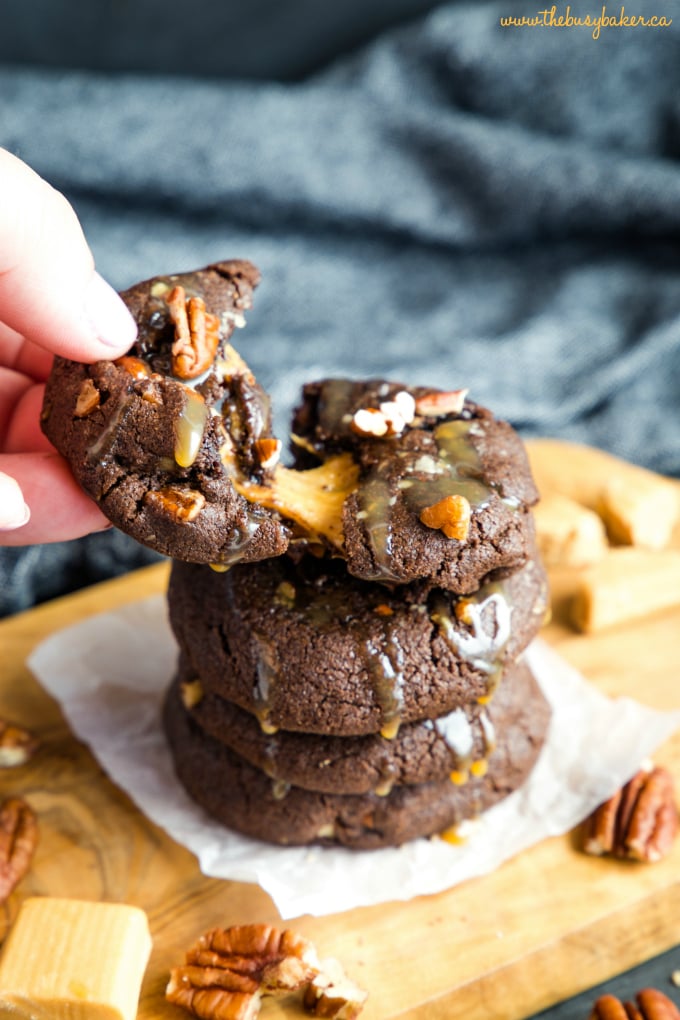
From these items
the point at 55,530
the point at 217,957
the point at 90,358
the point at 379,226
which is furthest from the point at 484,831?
the point at 379,226

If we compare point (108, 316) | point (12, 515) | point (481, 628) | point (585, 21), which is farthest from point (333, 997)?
point (585, 21)

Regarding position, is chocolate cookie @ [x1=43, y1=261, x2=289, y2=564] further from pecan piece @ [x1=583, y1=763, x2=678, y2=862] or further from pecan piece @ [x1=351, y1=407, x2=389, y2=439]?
pecan piece @ [x1=583, y1=763, x2=678, y2=862]

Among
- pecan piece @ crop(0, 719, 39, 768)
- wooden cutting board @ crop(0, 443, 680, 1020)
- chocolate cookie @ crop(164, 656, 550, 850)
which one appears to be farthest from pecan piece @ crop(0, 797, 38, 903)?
chocolate cookie @ crop(164, 656, 550, 850)

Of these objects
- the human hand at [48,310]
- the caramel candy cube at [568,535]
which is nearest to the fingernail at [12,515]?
the human hand at [48,310]

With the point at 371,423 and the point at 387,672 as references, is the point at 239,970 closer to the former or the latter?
the point at 387,672

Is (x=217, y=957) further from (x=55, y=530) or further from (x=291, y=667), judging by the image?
(x=55, y=530)
